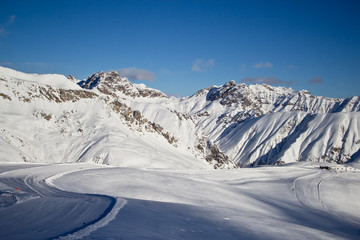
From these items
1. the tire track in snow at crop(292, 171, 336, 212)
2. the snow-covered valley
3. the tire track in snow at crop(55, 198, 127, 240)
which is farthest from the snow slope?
the tire track in snow at crop(55, 198, 127, 240)

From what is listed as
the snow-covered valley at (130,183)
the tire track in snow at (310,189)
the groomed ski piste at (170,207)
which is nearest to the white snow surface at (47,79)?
the snow-covered valley at (130,183)

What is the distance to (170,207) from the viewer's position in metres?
13.3

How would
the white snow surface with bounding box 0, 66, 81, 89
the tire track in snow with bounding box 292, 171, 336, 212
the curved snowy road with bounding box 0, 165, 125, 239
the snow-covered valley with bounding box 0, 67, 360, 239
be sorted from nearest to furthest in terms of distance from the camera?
the curved snowy road with bounding box 0, 165, 125, 239, the snow-covered valley with bounding box 0, 67, 360, 239, the tire track in snow with bounding box 292, 171, 336, 212, the white snow surface with bounding box 0, 66, 81, 89

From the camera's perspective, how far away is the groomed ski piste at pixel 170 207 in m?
8.10

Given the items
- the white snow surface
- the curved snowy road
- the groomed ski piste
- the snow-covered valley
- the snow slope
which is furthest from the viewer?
the white snow surface

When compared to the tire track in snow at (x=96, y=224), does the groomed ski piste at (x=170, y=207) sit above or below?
below

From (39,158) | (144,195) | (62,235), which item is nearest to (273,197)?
(144,195)

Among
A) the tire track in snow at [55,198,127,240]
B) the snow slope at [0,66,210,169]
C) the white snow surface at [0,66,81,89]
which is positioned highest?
the white snow surface at [0,66,81,89]

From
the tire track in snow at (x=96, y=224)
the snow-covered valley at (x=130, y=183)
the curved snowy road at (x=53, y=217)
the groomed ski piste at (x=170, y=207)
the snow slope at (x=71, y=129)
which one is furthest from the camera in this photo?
the snow slope at (x=71, y=129)

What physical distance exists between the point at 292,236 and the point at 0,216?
1145 cm

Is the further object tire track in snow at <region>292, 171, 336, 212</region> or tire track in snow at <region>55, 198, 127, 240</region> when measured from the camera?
tire track in snow at <region>292, 171, 336, 212</region>

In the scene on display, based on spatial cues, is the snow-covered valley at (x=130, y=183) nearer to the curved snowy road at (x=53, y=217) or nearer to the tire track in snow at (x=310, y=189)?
the curved snowy road at (x=53, y=217)

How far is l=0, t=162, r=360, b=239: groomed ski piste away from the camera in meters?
8.10

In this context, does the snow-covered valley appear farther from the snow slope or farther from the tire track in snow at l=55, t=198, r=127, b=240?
the snow slope
